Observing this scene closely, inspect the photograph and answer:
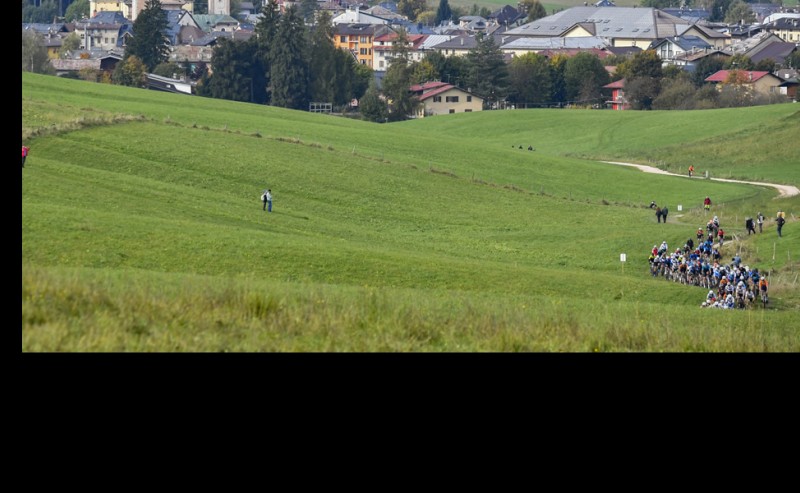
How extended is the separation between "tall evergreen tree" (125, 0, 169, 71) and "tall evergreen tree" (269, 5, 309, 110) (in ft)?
76.2

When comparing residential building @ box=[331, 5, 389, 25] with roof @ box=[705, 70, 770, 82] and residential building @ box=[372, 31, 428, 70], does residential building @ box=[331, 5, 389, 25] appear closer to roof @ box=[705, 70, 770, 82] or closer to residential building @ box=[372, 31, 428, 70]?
residential building @ box=[372, 31, 428, 70]

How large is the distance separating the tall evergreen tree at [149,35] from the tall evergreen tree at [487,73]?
77316 mm

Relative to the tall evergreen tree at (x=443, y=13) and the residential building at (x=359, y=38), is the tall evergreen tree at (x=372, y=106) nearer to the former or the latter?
the residential building at (x=359, y=38)

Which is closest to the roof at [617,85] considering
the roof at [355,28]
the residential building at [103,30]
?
the roof at [355,28]

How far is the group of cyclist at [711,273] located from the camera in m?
25.4

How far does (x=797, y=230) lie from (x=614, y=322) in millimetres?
25536

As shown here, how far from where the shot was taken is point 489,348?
10312 millimetres

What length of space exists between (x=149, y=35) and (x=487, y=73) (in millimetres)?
82332

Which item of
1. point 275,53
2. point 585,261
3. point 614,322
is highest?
point 275,53

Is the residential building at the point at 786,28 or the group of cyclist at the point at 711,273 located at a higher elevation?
the residential building at the point at 786,28

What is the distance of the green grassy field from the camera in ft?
33.2
